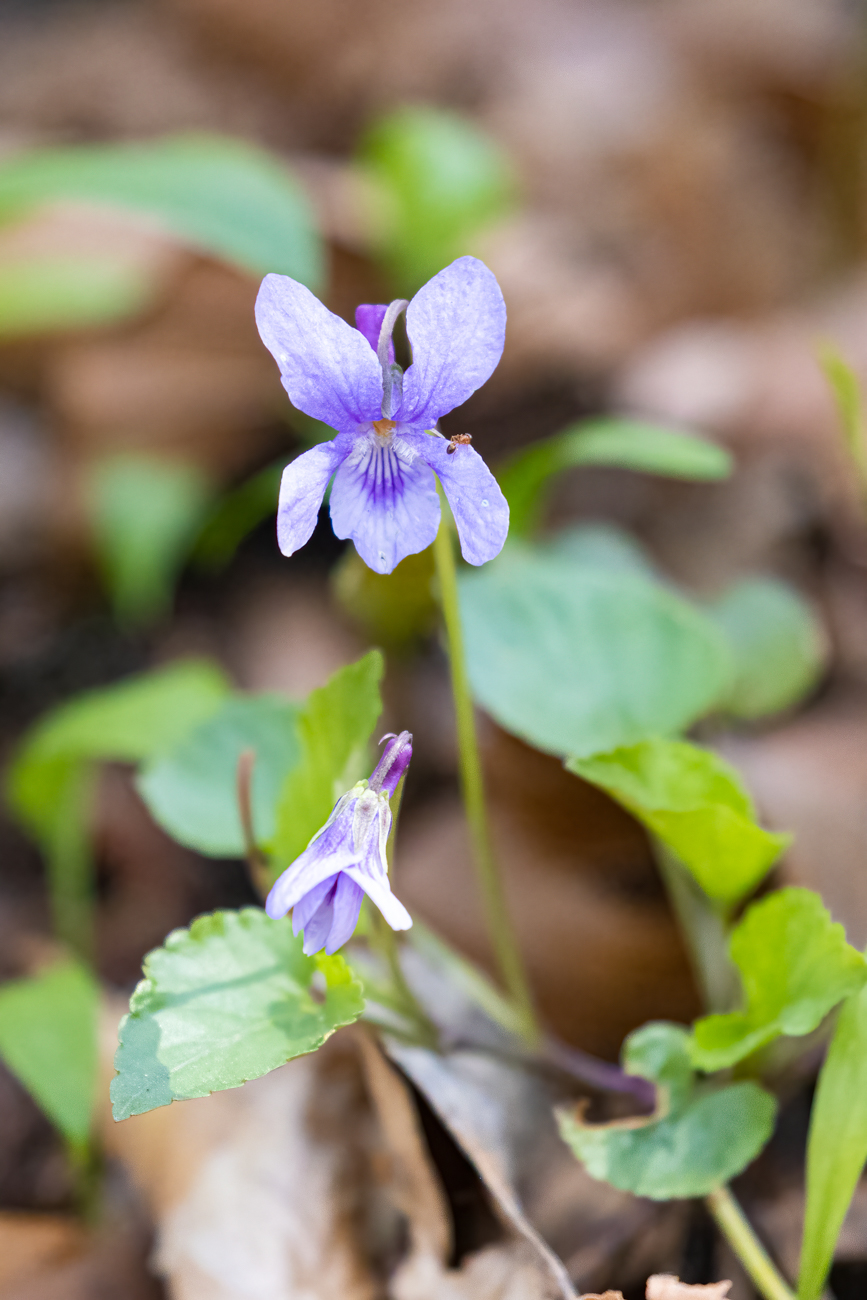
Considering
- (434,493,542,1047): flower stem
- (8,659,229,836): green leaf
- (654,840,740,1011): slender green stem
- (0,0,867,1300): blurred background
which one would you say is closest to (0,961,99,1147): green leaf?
(0,0,867,1300): blurred background

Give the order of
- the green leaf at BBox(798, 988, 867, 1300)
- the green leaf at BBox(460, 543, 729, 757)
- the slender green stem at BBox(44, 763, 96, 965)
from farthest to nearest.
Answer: the slender green stem at BBox(44, 763, 96, 965) → the green leaf at BBox(460, 543, 729, 757) → the green leaf at BBox(798, 988, 867, 1300)

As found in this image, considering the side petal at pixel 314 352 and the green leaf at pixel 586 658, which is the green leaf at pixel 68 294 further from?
the side petal at pixel 314 352

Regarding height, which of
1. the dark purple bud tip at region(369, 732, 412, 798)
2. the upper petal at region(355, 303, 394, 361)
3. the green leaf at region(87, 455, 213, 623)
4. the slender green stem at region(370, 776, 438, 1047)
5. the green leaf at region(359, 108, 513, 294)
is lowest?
the slender green stem at region(370, 776, 438, 1047)

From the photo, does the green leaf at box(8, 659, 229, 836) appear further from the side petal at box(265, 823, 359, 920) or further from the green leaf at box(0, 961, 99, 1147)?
the side petal at box(265, 823, 359, 920)

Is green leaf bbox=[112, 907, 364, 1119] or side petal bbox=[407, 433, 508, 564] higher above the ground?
side petal bbox=[407, 433, 508, 564]

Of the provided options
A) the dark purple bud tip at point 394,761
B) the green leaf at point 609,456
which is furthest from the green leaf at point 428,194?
the dark purple bud tip at point 394,761
